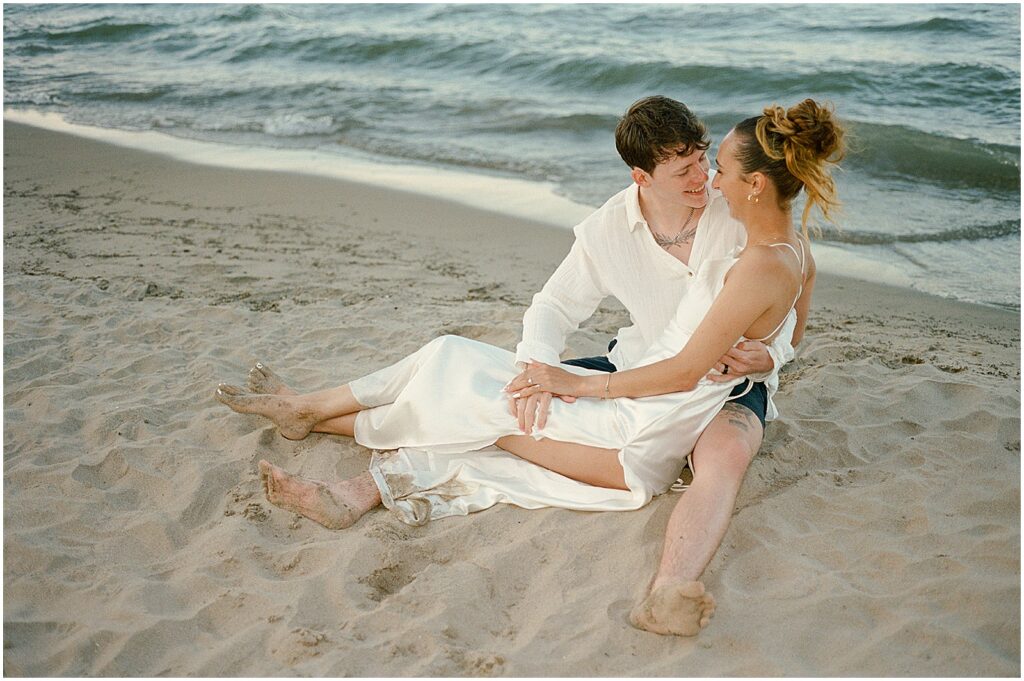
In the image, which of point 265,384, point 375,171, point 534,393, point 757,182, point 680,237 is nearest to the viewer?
point 757,182

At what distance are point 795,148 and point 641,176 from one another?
75cm

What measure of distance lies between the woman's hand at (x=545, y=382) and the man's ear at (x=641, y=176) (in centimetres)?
87

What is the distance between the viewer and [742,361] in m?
3.40

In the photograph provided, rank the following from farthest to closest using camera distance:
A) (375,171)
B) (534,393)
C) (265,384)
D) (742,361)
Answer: (375,171), (265,384), (534,393), (742,361)

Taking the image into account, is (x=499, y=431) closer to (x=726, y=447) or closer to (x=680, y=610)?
(x=726, y=447)

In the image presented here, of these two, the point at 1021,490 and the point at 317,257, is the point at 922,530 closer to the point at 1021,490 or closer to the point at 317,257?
the point at 1021,490

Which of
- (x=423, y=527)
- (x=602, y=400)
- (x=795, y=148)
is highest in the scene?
(x=795, y=148)

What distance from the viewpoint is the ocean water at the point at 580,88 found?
8.20m

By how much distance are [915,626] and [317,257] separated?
197 inches

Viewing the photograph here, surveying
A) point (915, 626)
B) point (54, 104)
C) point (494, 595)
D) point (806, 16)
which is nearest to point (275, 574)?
point (494, 595)

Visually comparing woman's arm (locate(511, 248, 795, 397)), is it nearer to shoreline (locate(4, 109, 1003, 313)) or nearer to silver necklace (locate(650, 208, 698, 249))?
silver necklace (locate(650, 208, 698, 249))

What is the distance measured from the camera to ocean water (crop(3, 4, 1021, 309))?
26.9 ft

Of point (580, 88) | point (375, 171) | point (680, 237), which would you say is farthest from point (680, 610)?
point (580, 88)

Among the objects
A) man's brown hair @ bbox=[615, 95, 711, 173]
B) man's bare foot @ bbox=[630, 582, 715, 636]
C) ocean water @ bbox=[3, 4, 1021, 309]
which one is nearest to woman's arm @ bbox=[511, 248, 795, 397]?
man's brown hair @ bbox=[615, 95, 711, 173]
